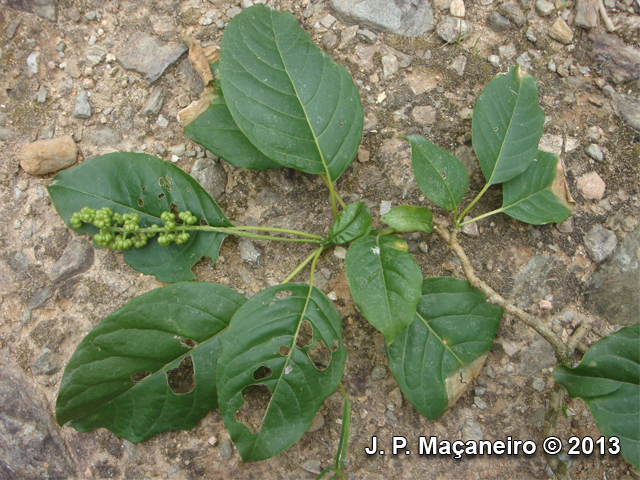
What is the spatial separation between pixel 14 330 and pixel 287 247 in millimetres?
1440

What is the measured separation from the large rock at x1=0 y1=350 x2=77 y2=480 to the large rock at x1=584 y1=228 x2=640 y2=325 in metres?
2.75

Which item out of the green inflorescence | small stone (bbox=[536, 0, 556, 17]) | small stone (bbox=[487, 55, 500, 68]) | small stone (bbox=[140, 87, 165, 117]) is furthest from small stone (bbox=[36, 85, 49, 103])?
small stone (bbox=[536, 0, 556, 17])

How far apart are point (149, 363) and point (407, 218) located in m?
1.37

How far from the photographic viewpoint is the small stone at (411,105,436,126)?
252 centimetres

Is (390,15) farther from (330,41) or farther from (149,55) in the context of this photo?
(149,55)

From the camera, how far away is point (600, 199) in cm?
246

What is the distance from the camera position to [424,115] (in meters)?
2.53

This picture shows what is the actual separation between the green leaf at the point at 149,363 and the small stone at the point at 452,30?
182cm

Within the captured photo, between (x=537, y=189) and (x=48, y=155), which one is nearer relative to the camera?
(x=537, y=189)

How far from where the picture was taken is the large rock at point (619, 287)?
2322 mm

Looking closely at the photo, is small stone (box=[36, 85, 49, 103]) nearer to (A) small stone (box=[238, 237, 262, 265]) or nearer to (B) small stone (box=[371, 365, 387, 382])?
(A) small stone (box=[238, 237, 262, 265])

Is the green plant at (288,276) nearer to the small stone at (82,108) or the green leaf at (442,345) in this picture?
the green leaf at (442,345)

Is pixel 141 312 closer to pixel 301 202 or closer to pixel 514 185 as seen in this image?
pixel 301 202

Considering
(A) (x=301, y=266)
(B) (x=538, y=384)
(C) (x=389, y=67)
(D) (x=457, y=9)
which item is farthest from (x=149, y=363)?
(D) (x=457, y=9)
